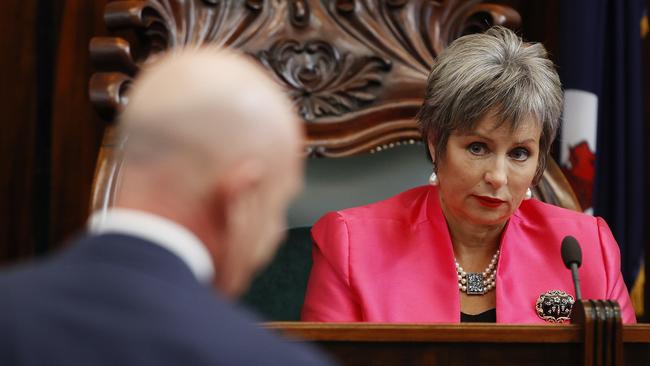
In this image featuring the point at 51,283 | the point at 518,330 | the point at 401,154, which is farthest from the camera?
the point at 401,154

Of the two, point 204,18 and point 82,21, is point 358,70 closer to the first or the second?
point 204,18

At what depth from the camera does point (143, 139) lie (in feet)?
3.74

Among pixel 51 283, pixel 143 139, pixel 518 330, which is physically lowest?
pixel 518 330

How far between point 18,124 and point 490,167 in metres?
1.79

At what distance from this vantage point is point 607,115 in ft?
12.0

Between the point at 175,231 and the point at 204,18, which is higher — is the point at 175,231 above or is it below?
below

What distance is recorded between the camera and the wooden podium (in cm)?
210

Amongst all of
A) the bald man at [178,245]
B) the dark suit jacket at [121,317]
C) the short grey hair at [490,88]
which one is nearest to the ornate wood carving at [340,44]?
the short grey hair at [490,88]

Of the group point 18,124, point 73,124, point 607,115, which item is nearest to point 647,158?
point 607,115

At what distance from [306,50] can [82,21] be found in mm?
881

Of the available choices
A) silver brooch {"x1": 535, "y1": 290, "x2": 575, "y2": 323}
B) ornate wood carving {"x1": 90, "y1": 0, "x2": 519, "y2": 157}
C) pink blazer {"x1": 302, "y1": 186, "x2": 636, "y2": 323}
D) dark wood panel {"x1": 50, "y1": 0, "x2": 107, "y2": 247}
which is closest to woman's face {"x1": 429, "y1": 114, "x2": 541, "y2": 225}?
pink blazer {"x1": 302, "y1": 186, "x2": 636, "y2": 323}

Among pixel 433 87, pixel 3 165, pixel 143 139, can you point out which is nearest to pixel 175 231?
pixel 143 139

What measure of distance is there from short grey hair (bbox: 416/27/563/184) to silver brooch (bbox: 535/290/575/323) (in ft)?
1.23

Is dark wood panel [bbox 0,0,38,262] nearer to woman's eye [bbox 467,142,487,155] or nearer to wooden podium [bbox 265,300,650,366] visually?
woman's eye [bbox 467,142,487,155]
